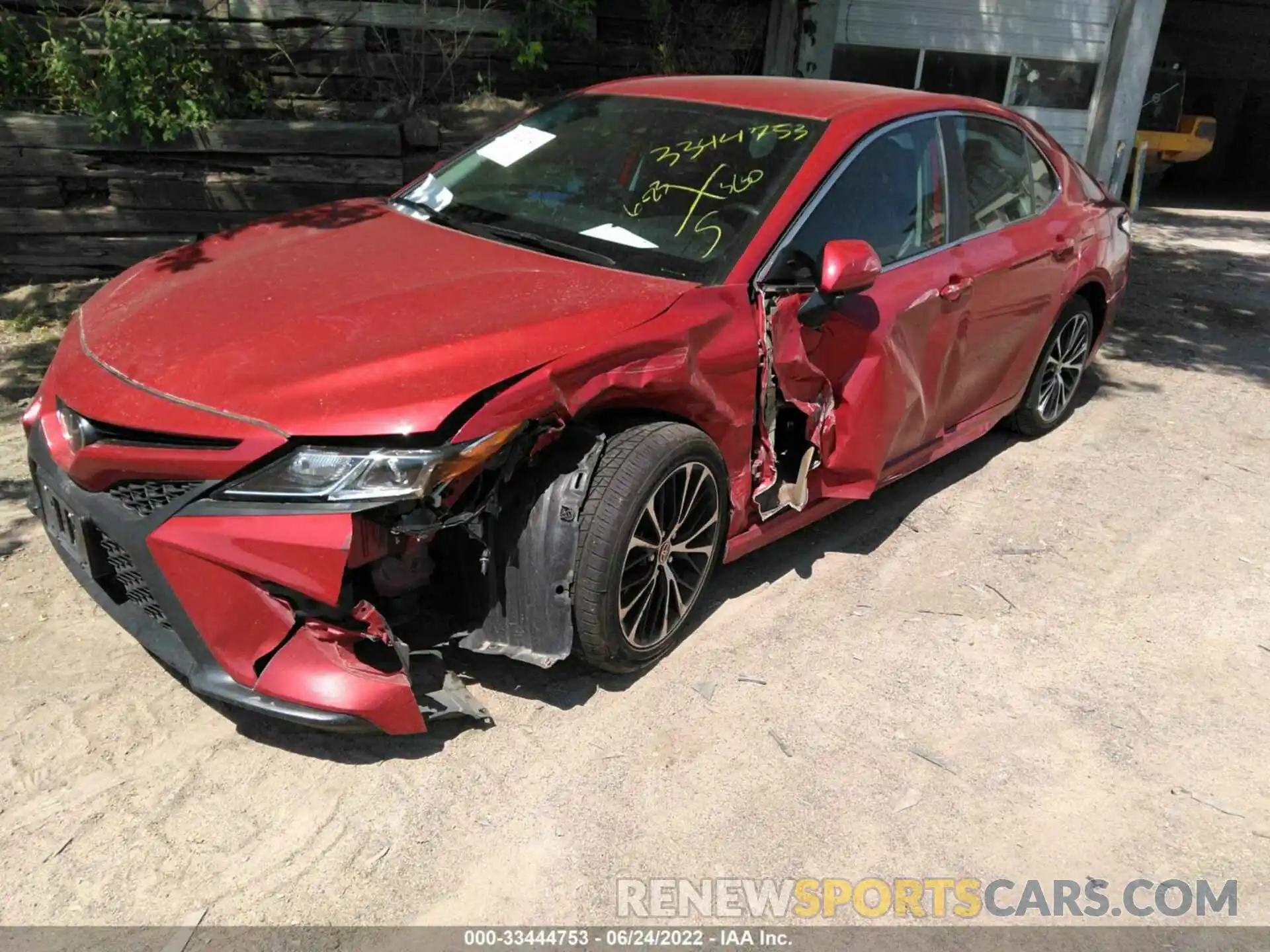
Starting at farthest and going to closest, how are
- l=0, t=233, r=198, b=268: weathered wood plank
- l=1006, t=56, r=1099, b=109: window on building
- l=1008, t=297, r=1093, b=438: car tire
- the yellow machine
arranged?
the yellow machine
l=1006, t=56, r=1099, b=109: window on building
l=0, t=233, r=198, b=268: weathered wood plank
l=1008, t=297, r=1093, b=438: car tire

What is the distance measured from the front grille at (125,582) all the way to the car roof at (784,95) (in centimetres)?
267

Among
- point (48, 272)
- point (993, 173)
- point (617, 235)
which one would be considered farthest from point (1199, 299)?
point (48, 272)

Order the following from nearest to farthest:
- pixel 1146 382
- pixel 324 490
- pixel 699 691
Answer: pixel 324 490 → pixel 699 691 → pixel 1146 382

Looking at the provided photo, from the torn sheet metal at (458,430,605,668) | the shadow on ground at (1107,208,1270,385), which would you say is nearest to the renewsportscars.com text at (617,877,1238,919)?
the torn sheet metal at (458,430,605,668)

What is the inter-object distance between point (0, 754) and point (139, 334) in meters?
1.23

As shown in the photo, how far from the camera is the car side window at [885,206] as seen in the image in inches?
144

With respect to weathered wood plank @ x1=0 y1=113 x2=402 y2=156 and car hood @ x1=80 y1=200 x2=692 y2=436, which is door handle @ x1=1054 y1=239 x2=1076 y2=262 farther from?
weathered wood plank @ x1=0 y1=113 x2=402 y2=156

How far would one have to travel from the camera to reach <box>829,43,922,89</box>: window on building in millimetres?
9609

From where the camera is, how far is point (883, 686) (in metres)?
3.53

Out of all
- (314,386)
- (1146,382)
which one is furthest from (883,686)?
(1146,382)

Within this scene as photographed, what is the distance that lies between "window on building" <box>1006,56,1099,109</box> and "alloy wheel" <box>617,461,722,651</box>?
28.1 ft

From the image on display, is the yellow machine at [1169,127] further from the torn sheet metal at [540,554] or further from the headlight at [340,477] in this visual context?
the headlight at [340,477]


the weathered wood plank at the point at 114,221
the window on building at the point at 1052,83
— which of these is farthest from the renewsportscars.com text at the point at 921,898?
the window on building at the point at 1052,83

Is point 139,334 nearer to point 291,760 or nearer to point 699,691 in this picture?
point 291,760
